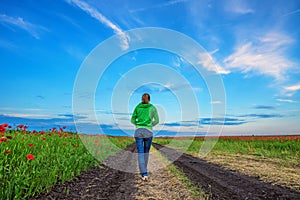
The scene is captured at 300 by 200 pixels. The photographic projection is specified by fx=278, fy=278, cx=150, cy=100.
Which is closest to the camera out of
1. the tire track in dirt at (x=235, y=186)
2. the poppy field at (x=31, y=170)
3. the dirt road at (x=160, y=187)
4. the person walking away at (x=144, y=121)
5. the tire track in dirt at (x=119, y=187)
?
the poppy field at (x=31, y=170)

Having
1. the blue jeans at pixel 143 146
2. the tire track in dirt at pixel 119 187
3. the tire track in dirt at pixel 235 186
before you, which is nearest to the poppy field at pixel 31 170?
the tire track in dirt at pixel 119 187

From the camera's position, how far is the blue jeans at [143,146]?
304 inches

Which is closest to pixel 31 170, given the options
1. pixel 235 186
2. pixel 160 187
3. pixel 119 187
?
pixel 119 187

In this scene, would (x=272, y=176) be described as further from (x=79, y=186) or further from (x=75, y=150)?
(x=75, y=150)

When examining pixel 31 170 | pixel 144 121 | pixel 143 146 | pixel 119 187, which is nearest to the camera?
pixel 31 170

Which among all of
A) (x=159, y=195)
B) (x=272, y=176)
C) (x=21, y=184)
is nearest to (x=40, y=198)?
(x=21, y=184)

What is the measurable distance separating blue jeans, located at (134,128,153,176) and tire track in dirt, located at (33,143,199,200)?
0.34 metres

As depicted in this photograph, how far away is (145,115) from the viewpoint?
7902mm

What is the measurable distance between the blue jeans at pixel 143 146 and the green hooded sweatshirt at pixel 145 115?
161 millimetres

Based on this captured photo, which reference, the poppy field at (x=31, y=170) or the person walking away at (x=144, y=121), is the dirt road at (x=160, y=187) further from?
the person walking away at (x=144, y=121)

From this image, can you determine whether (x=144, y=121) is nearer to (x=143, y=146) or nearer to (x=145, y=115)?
(x=145, y=115)

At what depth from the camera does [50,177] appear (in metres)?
5.62

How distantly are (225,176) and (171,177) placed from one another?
5.34 ft

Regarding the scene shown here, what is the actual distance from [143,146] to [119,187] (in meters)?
1.79
